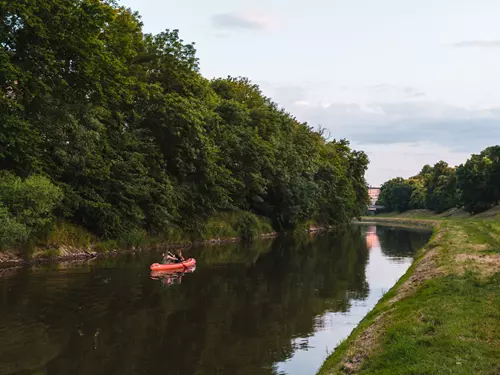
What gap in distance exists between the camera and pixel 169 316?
18.8 m

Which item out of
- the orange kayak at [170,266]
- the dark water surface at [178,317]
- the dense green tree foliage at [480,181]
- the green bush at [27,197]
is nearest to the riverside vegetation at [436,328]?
the dark water surface at [178,317]

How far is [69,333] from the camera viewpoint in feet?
52.1

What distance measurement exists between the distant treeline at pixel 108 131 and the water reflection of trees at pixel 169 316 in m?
7.34

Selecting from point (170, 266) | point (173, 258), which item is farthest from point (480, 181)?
point (170, 266)

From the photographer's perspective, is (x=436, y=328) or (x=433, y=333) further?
(x=436, y=328)

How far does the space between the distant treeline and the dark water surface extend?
6.18 metres

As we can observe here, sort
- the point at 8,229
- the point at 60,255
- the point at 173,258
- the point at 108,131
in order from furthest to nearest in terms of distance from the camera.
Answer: the point at 108,131 → the point at 60,255 → the point at 173,258 → the point at 8,229

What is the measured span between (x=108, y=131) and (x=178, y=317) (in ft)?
79.8

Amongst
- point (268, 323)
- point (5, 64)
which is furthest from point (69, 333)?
point (5, 64)

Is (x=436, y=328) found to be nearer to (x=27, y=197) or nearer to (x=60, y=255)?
(x=27, y=197)

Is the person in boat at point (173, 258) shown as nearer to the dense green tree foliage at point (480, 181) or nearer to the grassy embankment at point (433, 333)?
the grassy embankment at point (433, 333)

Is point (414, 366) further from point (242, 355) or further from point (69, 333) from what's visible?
point (69, 333)

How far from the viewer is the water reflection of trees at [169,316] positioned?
44.5 ft

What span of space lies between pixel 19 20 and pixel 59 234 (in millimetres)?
14266
